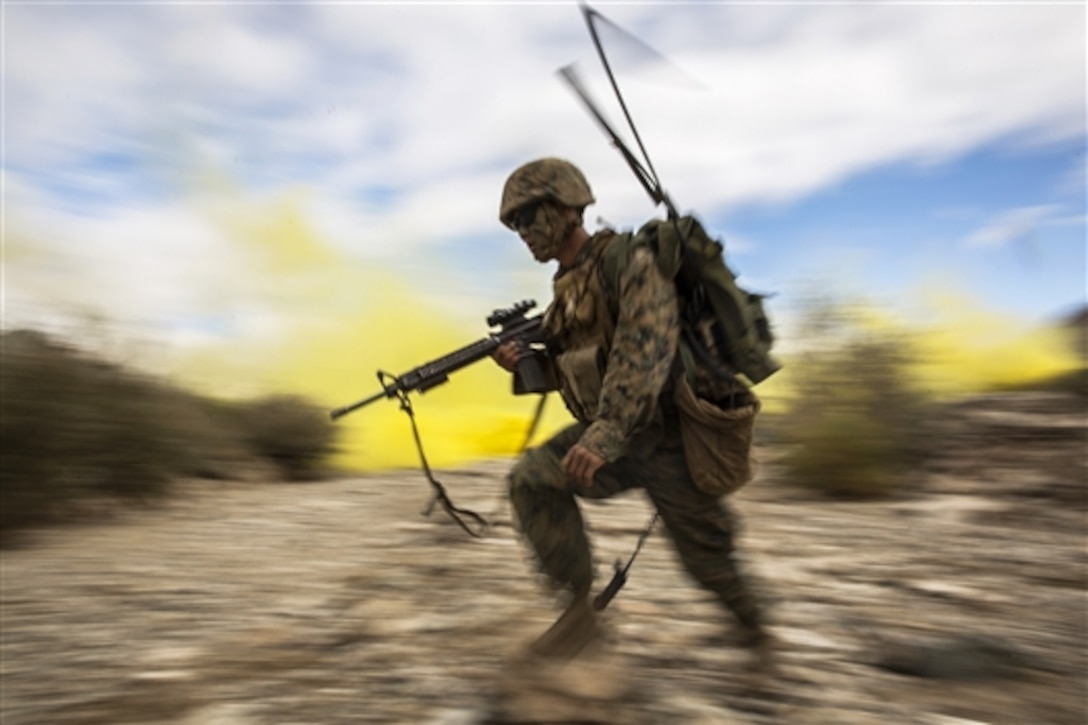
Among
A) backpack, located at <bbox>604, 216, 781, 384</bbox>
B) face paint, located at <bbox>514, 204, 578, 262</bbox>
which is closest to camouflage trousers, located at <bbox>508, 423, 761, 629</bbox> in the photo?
backpack, located at <bbox>604, 216, 781, 384</bbox>

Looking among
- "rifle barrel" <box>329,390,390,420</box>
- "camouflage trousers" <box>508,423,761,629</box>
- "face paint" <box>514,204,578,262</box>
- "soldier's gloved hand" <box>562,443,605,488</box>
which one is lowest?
"camouflage trousers" <box>508,423,761,629</box>

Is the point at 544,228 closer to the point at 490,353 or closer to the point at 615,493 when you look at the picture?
the point at 490,353

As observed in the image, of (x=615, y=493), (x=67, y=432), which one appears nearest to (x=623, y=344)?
(x=615, y=493)

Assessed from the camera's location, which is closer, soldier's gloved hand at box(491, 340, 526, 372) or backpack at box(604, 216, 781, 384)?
backpack at box(604, 216, 781, 384)

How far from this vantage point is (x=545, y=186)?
279cm

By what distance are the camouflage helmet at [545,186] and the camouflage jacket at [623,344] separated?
0.55 feet

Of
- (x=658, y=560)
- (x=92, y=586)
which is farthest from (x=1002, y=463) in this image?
(x=92, y=586)

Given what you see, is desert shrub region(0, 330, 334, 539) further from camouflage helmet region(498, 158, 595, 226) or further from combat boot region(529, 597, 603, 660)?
camouflage helmet region(498, 158, 595, 226)

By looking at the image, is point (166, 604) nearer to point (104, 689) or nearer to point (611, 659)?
point (104, 689)

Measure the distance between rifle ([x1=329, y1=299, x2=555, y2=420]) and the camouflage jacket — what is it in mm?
241

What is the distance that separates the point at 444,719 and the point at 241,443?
6.70m

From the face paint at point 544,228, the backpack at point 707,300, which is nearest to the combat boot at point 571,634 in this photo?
the backpack at point 707,300

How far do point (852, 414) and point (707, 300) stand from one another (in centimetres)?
486

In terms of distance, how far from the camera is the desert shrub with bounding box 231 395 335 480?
9094 mm
